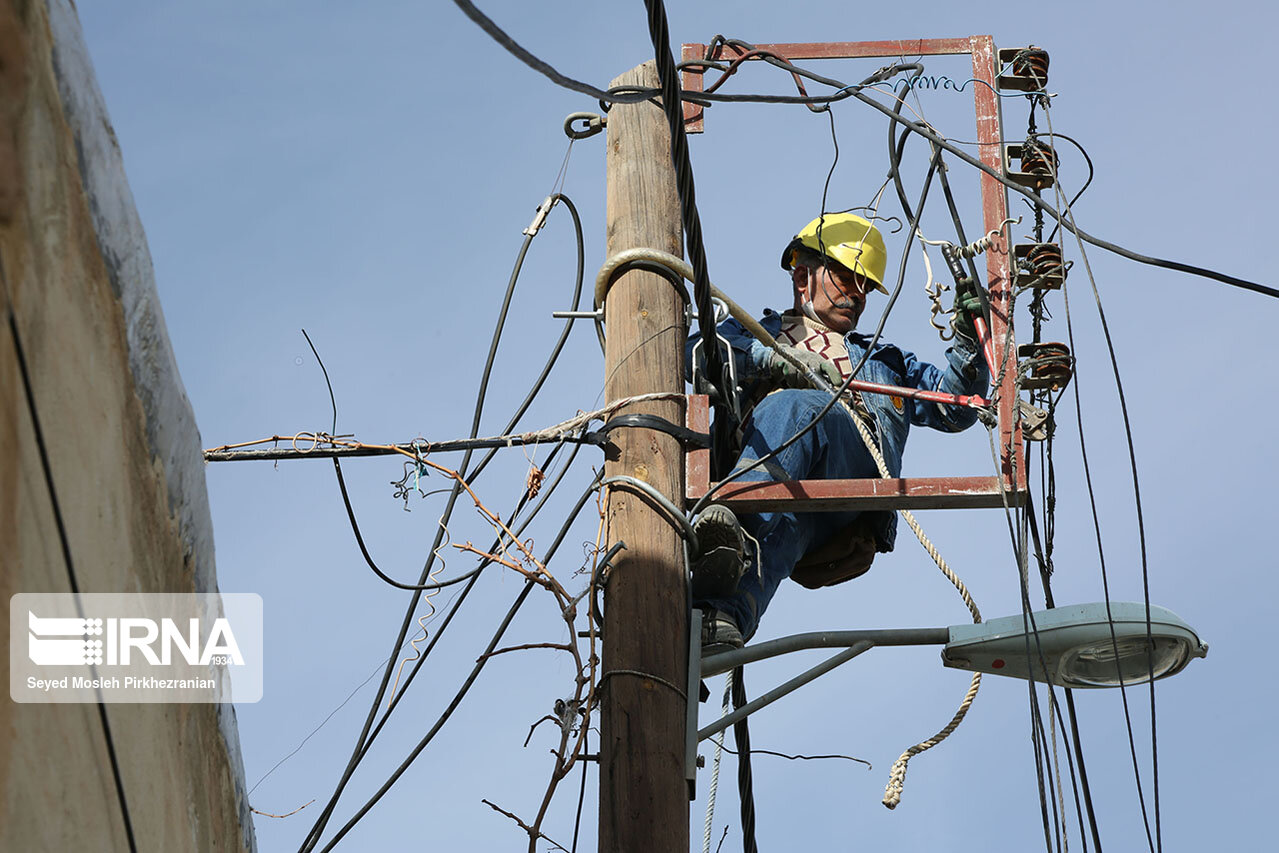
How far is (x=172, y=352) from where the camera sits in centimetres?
265

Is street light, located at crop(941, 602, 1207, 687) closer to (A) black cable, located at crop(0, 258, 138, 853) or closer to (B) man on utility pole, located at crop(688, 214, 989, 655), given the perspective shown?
(B) man on utility pole, located at crop(688, 214, 989, 655)

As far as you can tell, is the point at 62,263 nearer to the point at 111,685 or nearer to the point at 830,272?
the point at 111,685

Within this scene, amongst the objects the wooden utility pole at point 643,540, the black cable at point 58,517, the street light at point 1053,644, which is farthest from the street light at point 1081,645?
the black cable at point 58,517

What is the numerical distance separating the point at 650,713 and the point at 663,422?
86 centimetres

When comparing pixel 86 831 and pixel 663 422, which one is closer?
pixel 86 831

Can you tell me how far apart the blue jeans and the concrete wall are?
2552mm

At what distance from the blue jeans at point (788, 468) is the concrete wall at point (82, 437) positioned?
2.55 meters

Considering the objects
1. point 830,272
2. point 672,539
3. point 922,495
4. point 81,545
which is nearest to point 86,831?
point 81,545

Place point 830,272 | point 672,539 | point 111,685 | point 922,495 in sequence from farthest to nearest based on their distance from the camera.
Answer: point 830,272 → point 922,495 → point 672,539 → point 111,685

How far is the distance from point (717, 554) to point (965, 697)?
121cm

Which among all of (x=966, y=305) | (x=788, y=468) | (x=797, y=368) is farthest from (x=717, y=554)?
(x=966, y=305)

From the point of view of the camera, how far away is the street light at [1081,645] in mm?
4754

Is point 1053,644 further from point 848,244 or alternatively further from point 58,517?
point 58,517

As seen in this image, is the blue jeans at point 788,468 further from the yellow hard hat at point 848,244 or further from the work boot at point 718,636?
the yellow hard hat at point 848,244
